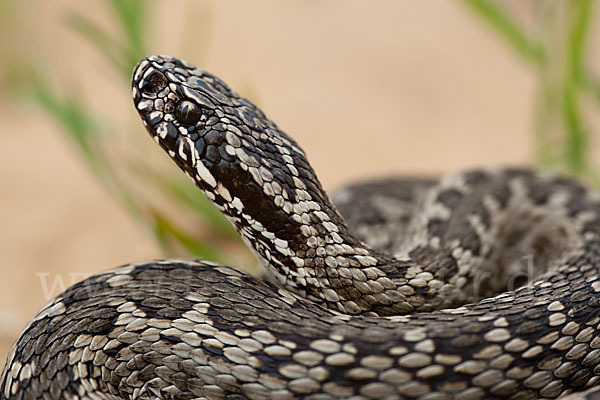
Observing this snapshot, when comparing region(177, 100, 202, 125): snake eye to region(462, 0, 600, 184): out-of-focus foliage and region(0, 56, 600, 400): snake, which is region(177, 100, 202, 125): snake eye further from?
region(462, 0, 600, 184): out-of-focus foliage

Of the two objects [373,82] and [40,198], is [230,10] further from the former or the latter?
[40,198]

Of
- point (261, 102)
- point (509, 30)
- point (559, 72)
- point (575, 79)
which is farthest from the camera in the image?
point (261, 102)

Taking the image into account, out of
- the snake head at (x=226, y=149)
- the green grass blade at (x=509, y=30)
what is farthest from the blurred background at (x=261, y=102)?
the snake head at (x=226, y=149)

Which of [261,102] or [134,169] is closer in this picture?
[134,169]

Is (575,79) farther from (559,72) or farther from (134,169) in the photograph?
(134,169)

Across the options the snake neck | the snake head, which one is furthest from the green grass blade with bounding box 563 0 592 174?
the snake head

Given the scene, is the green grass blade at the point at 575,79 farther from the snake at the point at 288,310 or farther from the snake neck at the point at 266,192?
the snake neck at the point at 266,192

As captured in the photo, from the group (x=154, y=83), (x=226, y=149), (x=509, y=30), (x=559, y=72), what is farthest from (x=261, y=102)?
(x=226, y=149)
